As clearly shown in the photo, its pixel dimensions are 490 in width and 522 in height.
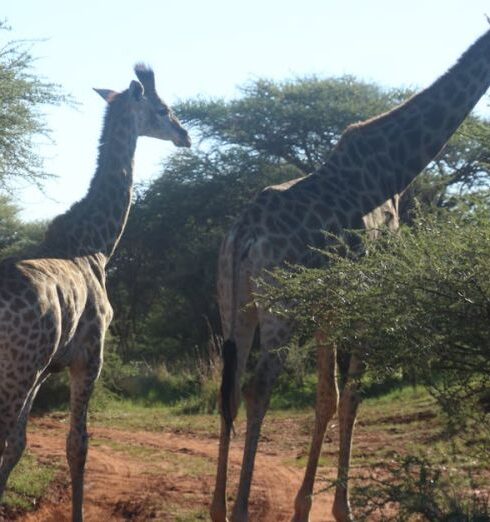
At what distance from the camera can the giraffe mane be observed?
877 cm

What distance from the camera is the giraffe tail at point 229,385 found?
6953 mm

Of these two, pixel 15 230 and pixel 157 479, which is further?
pixel 15 230

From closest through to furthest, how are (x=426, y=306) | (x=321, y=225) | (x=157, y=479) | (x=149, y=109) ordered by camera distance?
(x=426, y=306)
(x=321, y=225)
(x=157, y=479)
(x=149, y=109)

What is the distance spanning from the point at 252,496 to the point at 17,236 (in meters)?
14.3

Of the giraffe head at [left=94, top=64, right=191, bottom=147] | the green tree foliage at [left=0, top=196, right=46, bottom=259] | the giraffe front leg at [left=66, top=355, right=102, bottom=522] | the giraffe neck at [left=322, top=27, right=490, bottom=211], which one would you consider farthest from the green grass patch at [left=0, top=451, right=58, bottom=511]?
the green tree foliage at [left=0, top=196, right=46, bottom=259]

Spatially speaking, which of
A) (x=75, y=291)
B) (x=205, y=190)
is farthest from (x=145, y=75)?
(x=205, y=190)

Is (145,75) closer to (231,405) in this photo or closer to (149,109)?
(149,109)

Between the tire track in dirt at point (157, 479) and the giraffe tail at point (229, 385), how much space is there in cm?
69

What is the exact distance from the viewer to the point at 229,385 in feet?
22.8

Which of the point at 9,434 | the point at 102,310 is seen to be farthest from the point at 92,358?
the point at 9,434

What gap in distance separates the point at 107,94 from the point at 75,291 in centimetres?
228

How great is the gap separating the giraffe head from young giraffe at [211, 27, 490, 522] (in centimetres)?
122

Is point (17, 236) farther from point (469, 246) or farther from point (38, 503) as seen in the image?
point (469, 246)

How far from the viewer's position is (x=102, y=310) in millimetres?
7168
